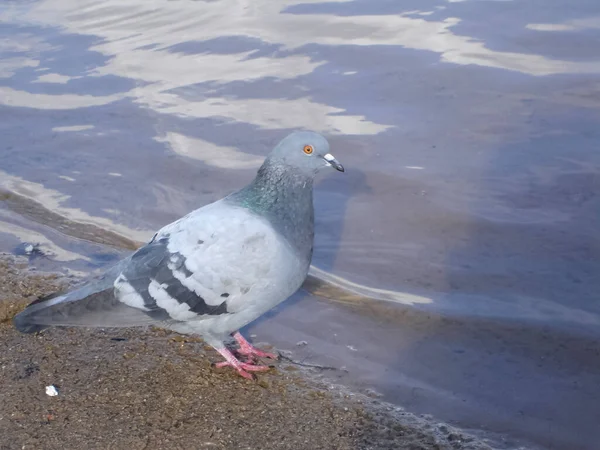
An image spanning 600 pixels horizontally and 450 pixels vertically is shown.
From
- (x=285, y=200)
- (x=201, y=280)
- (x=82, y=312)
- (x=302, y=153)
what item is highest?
(x=302, y=153)

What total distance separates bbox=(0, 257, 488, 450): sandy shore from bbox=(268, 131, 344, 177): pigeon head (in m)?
1.12

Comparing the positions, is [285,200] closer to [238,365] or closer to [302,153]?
[302,153]

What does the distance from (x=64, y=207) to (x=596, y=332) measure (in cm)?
438

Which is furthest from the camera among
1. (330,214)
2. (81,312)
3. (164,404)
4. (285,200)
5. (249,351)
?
(330,214)

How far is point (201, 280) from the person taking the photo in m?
4.12

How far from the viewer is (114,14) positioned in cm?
1183

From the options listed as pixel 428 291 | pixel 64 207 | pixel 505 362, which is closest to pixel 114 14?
pixel 64 207

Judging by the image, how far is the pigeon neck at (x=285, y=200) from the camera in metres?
4.34

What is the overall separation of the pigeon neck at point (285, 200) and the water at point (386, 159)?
0.75 m

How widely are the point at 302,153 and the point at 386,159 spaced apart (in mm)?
2819

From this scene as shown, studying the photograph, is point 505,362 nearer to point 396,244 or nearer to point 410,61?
point 396,244

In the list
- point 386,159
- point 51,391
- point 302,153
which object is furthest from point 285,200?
point 386,159

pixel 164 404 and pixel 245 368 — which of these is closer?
pixel 164 404

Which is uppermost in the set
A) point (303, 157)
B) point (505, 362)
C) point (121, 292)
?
point (303, 157)
